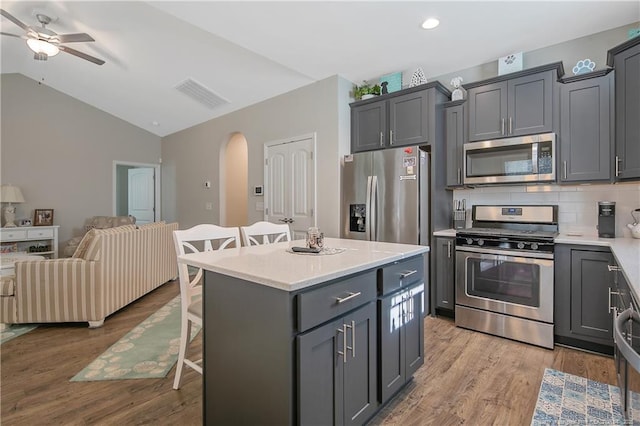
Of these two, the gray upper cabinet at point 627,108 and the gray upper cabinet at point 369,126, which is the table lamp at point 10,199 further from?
the gray upper cabinet at point 627,108

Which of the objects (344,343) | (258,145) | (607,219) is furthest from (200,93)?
(607,219)

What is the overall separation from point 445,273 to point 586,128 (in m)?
1.75

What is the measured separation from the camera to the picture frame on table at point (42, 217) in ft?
18.3

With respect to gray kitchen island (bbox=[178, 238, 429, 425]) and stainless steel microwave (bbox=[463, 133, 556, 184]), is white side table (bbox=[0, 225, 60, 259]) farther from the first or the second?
stainless steel microwave (bbox=[463, 133, 556, 184])

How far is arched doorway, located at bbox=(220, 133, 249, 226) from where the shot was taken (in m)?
5.94

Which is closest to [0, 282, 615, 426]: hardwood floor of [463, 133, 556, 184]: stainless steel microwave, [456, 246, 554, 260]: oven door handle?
[456, 246, 554, 260]: oven door handle

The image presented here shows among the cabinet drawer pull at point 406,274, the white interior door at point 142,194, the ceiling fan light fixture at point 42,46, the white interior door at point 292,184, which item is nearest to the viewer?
the cabinet drawer pull at point 406,274

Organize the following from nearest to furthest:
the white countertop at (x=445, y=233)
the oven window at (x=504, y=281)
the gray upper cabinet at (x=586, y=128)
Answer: the gray upper cabinet at (x=586, y=128), the oven window at (x=504, y=281), the white countertop at (x=445, y=233)

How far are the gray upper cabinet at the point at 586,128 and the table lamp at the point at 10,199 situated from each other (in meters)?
7.54

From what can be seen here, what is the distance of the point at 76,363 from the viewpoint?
2373 mm

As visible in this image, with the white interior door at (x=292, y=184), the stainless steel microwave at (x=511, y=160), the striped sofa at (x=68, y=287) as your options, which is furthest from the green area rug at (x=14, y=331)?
the stainless steel microwave at (x=511, y=160)

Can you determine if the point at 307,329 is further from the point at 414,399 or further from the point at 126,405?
the point at 126,405

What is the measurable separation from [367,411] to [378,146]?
284 cm

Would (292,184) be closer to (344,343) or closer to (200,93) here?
(200,93)
